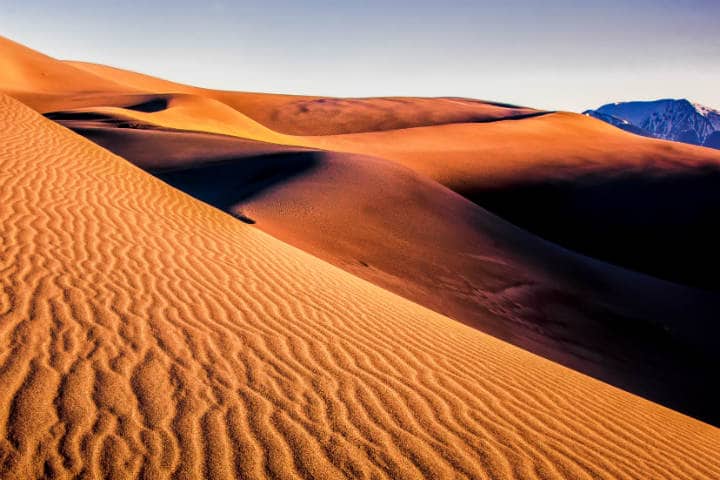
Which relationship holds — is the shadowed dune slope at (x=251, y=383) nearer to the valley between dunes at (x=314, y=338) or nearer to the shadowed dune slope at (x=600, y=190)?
the valley between dunes at (x=314, y=338)

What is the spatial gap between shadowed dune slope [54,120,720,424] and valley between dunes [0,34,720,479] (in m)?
0.08

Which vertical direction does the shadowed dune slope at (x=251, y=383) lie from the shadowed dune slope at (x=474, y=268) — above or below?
above

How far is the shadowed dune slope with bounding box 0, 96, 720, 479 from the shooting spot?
9.91 feet

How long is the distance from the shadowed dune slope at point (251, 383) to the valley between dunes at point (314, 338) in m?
0.02

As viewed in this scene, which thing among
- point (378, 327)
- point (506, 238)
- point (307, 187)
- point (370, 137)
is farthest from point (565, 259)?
point (370, 137)

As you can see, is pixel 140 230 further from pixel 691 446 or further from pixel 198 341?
pixel 691 446

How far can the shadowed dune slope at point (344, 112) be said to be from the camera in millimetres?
58250

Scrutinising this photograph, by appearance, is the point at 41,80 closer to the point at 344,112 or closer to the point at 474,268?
the point at 344,112

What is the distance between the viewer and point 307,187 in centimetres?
1509

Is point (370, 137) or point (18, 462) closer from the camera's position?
point (18, 462)

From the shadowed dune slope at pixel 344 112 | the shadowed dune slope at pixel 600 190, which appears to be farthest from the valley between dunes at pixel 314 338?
the shadowed dune slope at pixel 344 112

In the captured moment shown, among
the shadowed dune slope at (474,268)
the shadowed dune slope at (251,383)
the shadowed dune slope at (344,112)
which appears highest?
the shadowed dune slope at (344,112)

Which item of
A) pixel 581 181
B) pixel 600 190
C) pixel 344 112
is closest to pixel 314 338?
pixel 600 190

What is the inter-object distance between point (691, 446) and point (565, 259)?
10822mm
